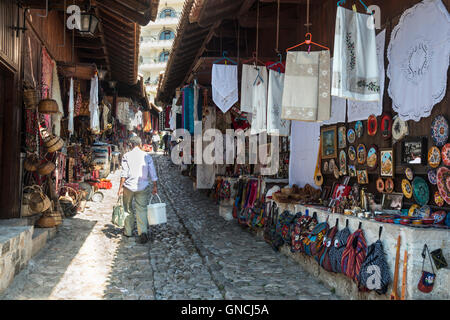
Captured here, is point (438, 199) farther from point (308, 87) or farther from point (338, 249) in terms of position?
point (308, 87)

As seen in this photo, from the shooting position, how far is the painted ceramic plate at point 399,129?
16.5 feet

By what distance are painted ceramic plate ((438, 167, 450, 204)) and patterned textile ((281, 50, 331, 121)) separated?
179 cm

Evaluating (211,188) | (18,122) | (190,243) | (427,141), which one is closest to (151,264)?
(190,243)

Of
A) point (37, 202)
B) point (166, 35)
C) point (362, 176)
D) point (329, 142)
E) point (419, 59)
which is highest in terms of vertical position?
point (166, 35)

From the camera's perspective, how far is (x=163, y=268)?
6.27 metres

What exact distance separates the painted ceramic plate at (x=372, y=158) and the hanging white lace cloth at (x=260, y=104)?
89.2 inches

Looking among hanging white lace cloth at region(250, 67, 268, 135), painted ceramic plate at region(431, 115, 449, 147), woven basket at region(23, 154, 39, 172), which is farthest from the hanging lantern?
painted ceramic plate at region(431, 115, 449, 147)

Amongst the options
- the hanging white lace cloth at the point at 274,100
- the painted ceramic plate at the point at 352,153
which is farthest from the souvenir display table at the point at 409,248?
the hanging white lace cloth at the point at 274,100

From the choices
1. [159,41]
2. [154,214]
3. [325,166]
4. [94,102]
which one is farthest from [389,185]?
[159,41]

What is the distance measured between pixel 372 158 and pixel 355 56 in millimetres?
1697

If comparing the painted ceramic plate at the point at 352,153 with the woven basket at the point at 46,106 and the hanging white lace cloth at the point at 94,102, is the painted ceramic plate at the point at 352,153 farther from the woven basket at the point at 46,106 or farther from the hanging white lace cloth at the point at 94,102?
the hanging white lace cloth at the point at 94,102

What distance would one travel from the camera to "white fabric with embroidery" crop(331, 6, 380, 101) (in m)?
4.63
